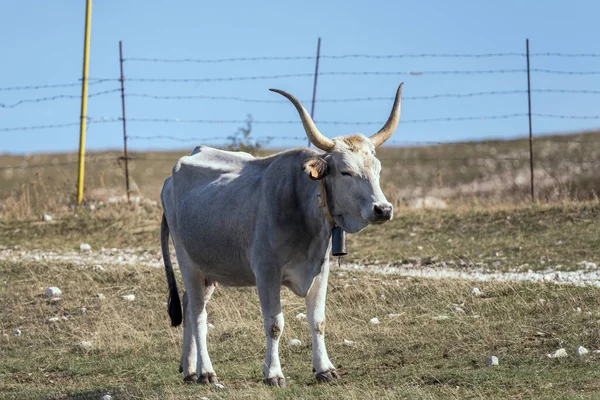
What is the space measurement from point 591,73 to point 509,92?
1.91 metres

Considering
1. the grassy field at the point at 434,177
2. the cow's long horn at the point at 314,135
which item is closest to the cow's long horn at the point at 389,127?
the cow's long horn at the point at 314,135

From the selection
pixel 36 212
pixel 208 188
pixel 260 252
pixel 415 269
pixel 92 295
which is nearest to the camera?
pixel 260 252

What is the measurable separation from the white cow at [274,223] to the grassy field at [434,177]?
10190 millimetres

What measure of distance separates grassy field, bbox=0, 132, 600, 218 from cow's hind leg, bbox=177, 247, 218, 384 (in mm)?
10166

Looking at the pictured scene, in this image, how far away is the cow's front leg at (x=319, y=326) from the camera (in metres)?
9.46

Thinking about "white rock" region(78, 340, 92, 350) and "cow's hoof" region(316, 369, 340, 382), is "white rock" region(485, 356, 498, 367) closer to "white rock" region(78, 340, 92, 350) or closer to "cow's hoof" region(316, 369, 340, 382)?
"cow's hoof" region(316, 369, 340, 382)

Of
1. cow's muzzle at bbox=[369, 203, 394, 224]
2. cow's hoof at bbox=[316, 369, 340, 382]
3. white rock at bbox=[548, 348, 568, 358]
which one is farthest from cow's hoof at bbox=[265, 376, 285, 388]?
white rock at bbox=[548, 348, 568, 358]

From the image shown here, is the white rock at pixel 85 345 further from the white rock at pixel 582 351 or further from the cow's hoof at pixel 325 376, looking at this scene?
the white rock at pixel 582 351

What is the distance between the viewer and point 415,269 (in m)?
15.4

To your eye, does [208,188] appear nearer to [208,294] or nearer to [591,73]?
[208,294]

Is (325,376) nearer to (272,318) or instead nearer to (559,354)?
(272,318)

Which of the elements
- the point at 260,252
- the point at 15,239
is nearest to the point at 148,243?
the point at 15,239

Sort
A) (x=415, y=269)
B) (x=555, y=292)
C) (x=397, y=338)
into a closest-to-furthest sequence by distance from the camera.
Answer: (x=397, y=338)
(x=555, y=292)
(x=415, y=269)

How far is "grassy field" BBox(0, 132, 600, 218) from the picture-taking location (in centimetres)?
2177
